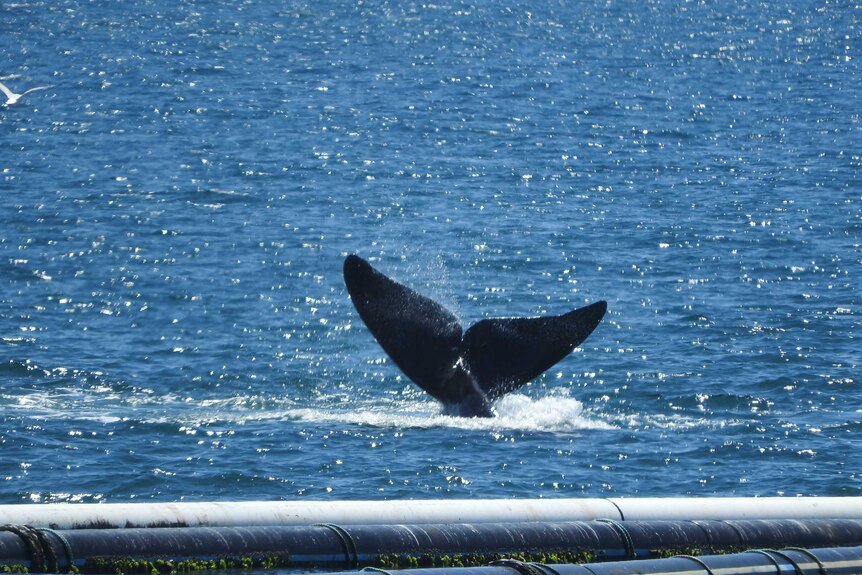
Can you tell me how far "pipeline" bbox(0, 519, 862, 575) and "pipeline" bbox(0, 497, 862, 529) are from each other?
Answer: 0.22 meters

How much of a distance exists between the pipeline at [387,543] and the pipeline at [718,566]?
545 millimetres

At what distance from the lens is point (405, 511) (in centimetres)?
891

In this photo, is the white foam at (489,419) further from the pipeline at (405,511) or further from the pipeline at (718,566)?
the pipeline at (718,566)

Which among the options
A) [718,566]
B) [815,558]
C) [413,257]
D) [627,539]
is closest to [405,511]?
[627,539]

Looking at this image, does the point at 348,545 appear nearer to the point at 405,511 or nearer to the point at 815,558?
the point at 405,511

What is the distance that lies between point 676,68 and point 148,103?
22.5m

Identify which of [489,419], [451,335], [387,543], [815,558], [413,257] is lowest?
[489,419]

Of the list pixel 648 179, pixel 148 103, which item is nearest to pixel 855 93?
pixel 648 179

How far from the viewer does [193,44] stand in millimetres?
69688

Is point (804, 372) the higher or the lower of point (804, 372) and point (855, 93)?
the lower

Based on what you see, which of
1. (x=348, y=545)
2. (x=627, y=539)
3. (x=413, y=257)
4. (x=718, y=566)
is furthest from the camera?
(x=413, y=257)

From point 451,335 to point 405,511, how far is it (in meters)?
5.93

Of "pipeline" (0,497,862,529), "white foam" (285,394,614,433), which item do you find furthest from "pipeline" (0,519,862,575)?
"white foam" (285,394,614,433)

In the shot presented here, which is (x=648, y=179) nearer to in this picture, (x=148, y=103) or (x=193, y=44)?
(x=148, y=103)
